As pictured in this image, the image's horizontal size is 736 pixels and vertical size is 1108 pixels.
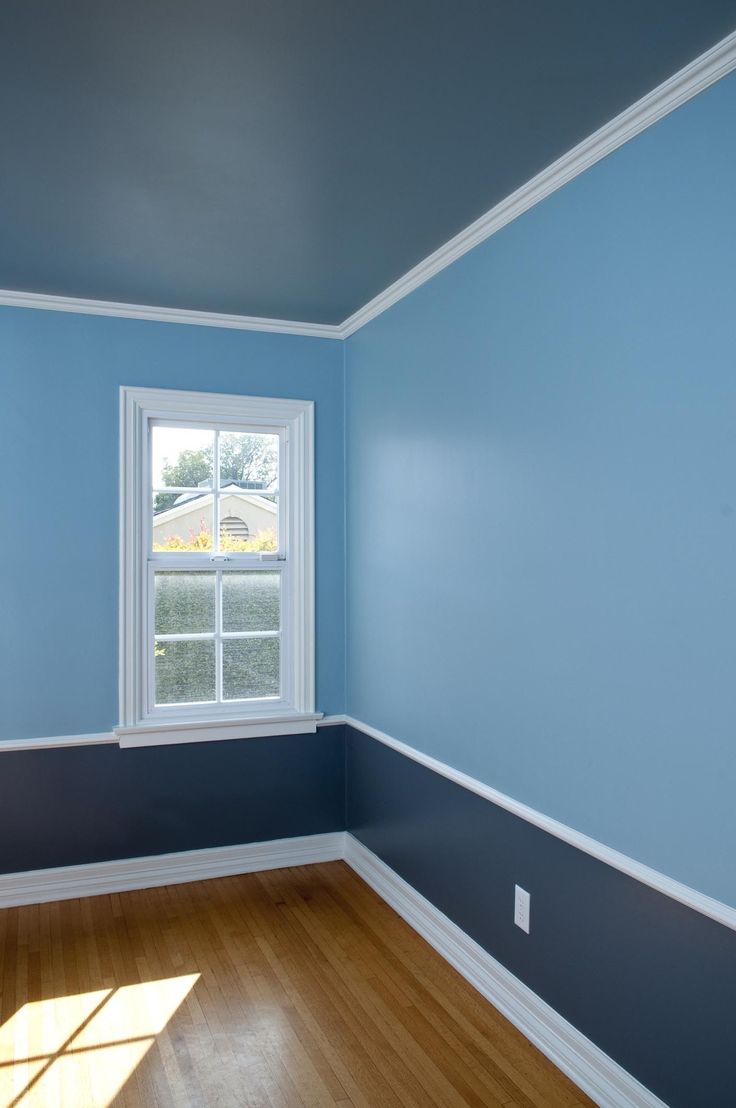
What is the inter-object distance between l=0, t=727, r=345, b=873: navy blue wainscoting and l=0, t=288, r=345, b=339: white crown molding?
1962mm

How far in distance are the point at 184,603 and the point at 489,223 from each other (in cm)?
218

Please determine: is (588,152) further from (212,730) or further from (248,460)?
(212,730)

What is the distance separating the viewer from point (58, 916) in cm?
351

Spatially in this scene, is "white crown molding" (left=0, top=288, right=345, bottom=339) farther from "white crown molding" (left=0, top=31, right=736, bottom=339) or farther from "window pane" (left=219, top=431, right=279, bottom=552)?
"window pane" (left=219, top=431, right=279, bottom=552)

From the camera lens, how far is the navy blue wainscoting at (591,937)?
1930mm

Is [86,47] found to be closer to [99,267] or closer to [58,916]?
[99,267]

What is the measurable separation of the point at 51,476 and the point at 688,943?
303cm

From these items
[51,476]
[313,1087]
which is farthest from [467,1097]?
[51,476]

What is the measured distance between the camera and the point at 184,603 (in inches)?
155

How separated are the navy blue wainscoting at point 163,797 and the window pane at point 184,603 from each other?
554 millimetres

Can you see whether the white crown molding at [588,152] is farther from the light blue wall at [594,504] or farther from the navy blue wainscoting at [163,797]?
the navy blue wainscoting at [163,797]

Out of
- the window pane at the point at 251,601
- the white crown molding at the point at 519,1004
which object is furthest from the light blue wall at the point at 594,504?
the window pane at the point at 251,601

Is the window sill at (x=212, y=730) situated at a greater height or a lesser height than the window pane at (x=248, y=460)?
lesser

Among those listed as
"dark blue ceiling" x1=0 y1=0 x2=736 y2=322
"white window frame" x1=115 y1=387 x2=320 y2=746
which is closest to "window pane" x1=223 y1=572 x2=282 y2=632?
"white window frame" x1=115 y1=387 x2=320 y2=746
